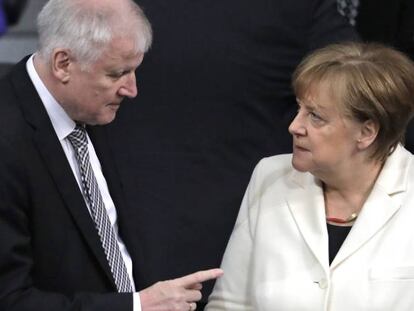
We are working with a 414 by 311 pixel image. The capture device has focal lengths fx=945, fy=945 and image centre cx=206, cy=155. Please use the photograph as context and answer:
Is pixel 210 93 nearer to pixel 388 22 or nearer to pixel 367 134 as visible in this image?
pixel 388 22

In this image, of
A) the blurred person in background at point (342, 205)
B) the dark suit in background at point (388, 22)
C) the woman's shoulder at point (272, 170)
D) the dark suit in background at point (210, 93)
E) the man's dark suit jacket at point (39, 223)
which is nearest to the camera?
the man's dark suit jacket at point (39, 223)

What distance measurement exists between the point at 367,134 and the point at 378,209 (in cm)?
17

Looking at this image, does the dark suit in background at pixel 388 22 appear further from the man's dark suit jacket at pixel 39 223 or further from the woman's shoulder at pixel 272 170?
the man's dark suit jacket at pixel 39 223

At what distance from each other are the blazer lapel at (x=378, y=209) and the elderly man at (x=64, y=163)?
0.32 metres

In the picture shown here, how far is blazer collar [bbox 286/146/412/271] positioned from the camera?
7.06 feet

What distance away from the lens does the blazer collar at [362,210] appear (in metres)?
2.15

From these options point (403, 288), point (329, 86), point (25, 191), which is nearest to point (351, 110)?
point (329, 86)

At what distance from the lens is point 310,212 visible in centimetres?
222

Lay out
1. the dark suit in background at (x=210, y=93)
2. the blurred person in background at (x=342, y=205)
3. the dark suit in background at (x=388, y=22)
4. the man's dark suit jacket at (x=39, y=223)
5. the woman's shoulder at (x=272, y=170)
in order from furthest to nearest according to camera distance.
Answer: the dark suit in background at (x=388, y=22) → the dark suit in background at (x=210, y=93) → the woman's shoulder at (x=272, y=170) → the blurred person in background at (x=342, y=205) → the man's dark suit jacket at (x=39, y=223)

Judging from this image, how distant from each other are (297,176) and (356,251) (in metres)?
0.25

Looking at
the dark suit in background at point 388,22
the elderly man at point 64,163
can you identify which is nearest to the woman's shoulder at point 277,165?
the elderly man at point 64,163

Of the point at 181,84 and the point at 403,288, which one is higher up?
the point at 181,84

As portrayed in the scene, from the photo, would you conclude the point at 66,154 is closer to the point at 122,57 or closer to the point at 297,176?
the point at 122,57

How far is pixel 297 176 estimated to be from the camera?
90.5 inches
